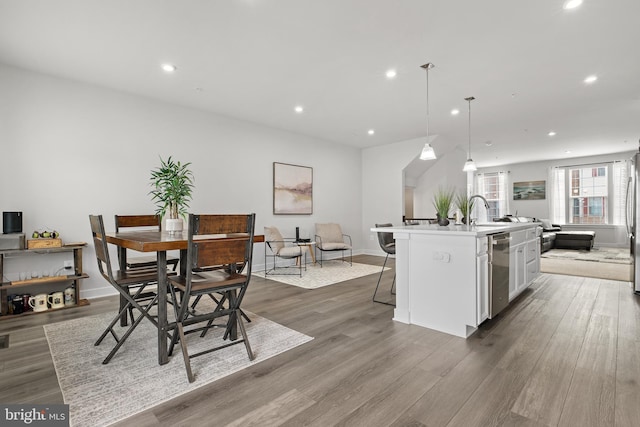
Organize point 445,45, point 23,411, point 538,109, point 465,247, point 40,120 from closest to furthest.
Answer: point 23,411
point 465,247
point 445,45
point 40,120
point 538,109

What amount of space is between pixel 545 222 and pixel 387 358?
31.0ft

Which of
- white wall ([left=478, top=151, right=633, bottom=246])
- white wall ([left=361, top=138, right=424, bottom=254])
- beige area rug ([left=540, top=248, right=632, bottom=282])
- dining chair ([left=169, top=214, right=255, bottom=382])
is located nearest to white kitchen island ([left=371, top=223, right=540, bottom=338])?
dining chair ([left=169, top=214, right=255, bottom=382])

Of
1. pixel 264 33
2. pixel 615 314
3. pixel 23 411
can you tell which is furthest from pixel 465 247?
pixel 23 411

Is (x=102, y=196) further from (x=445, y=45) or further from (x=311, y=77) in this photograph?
(x=445, y=45)

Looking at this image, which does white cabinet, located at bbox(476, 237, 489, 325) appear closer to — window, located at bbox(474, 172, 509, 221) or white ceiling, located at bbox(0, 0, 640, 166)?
white ceiling, located at bbox(0, 0, 640, 166)

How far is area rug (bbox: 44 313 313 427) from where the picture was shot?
1652mm

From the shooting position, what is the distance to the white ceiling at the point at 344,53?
8.30 feet

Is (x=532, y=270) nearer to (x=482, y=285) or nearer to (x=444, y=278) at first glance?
(x=482, y=285)

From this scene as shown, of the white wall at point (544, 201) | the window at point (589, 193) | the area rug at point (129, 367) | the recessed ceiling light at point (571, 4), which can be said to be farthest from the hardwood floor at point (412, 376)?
the window at point (589, 193)

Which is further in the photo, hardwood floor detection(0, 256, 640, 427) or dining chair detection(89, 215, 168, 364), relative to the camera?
dining chair detection(89, 215, 168, 364)

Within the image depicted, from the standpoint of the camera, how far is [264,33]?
2855 millimetres

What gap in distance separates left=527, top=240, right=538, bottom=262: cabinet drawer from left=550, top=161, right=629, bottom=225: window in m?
7.54

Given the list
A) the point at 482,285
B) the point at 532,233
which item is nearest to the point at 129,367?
the point at 482,285

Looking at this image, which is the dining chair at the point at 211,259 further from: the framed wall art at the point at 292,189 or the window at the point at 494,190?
the window at the point at 494,190
